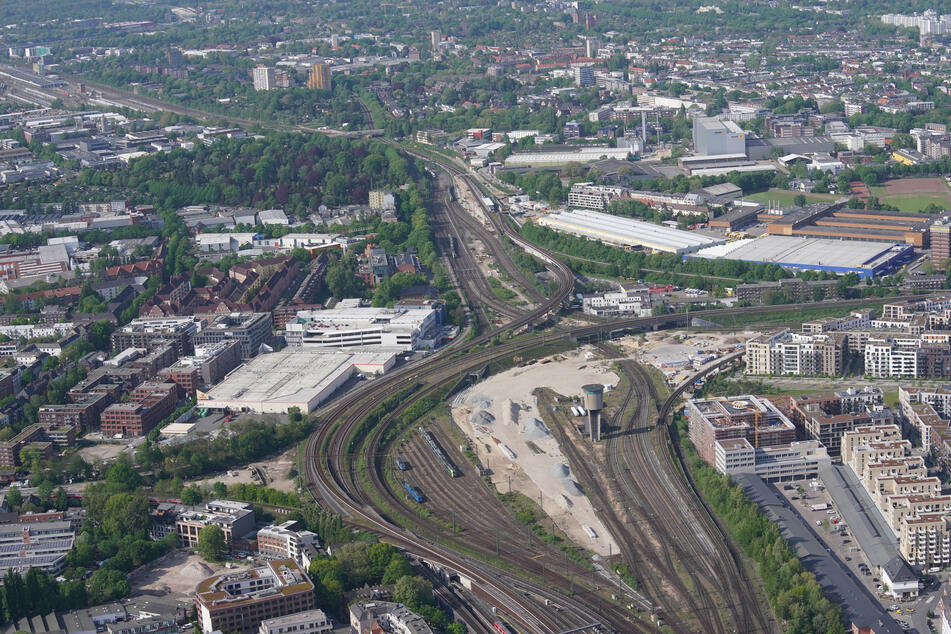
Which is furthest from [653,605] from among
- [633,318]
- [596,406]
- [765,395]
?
[633,318]

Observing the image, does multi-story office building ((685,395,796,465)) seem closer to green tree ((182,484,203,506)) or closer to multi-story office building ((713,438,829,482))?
multi-story office building ((713,438,829,482))

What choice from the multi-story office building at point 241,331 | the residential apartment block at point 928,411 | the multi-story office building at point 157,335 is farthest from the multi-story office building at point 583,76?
the residential apartment block at point 928,411

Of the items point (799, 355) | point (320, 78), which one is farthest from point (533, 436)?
point (320, 78)

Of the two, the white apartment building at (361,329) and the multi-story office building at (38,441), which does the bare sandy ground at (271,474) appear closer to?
the multi-story office building at (38,441)

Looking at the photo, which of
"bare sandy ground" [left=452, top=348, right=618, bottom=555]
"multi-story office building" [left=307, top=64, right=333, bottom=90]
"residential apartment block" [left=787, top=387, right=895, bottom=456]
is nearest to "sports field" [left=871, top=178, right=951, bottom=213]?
"bare sandy ground" [left=452, top=348, right=618, bottom=555]

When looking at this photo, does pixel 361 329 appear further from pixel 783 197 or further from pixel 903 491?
pixel 783 197
